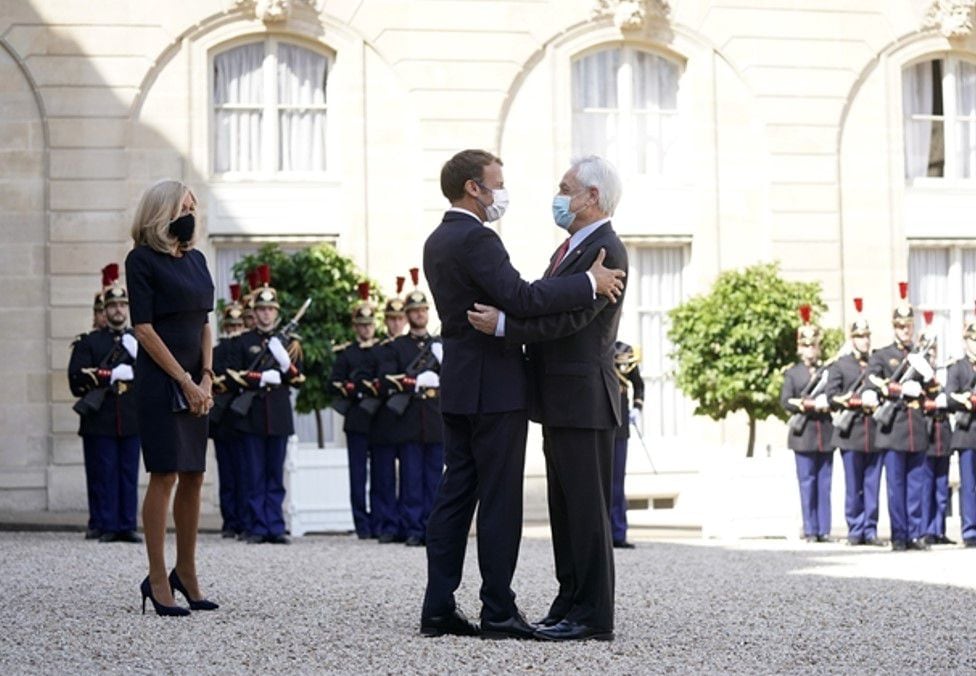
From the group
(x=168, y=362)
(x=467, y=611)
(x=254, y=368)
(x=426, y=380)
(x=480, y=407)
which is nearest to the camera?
(x=480, y=407)

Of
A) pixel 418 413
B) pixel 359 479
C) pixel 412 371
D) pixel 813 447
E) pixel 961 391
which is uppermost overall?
pixel 412 371

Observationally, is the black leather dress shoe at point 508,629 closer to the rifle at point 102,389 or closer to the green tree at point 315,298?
the rifle at point 102,389

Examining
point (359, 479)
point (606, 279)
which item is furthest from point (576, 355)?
point (359, 479)

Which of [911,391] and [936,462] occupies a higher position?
[911,391]

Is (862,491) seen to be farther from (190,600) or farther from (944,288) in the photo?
(190,600)

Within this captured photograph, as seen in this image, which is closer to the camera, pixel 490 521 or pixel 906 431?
pixel 490 521

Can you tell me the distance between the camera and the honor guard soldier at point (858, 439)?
1731 centimetres

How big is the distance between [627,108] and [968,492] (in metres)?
7.10

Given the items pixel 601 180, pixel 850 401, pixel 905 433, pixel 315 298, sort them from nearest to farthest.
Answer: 1. pixel 601 180
2. pixel 905 433
3. pixel 850 401
4. pixel 315 298

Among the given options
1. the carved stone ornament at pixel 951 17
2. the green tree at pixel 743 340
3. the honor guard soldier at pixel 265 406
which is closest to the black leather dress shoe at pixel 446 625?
the honor guard soldier at pixel 265 406

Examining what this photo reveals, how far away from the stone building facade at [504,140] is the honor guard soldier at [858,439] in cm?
492

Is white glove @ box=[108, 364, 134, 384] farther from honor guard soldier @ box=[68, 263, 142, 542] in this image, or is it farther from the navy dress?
the navy dress

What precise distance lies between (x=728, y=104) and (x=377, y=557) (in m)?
10.1

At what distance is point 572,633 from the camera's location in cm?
852
